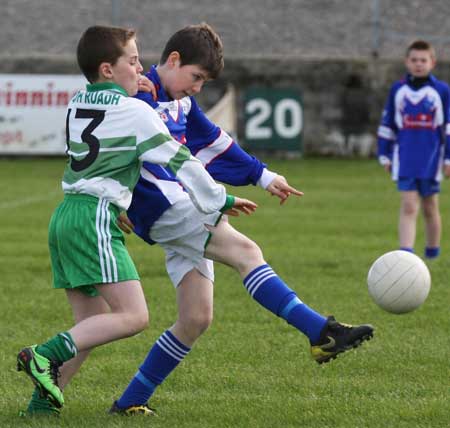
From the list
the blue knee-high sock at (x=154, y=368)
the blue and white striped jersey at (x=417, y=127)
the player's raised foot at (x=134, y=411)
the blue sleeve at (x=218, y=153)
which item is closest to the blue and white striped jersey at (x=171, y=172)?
the blue sleeve at (x=218, y=153)

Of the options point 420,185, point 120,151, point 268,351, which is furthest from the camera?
point 420,185

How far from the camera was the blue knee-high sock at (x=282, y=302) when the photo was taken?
4.74 m

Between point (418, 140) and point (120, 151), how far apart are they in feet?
19.7

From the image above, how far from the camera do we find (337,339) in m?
4.67

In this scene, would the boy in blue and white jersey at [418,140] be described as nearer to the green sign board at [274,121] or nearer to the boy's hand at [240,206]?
the boy's hand at [240,206]

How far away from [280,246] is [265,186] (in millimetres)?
5950

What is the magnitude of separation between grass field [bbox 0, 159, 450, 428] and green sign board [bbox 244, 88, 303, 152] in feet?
29.5

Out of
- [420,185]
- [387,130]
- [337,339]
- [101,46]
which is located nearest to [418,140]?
[387,130]

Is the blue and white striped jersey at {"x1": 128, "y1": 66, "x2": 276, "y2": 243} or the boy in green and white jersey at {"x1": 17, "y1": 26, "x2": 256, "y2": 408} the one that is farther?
the blue and white striped jersey at {"x1": 128, "y1": 66, "x2": 276, "y2": 243}

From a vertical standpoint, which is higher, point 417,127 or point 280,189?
point 280,189

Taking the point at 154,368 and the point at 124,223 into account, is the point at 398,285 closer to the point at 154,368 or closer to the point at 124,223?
the point at 154,368

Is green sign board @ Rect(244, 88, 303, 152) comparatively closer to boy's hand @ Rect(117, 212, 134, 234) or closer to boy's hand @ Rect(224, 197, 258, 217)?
boy's hand @ Rect(117, 212, 134, 234)

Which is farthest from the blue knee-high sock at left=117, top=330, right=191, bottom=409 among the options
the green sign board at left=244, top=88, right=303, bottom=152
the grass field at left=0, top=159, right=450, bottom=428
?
the green sign board at left=244, top=88, right=303, bottom=152

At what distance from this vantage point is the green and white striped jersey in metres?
4.62
